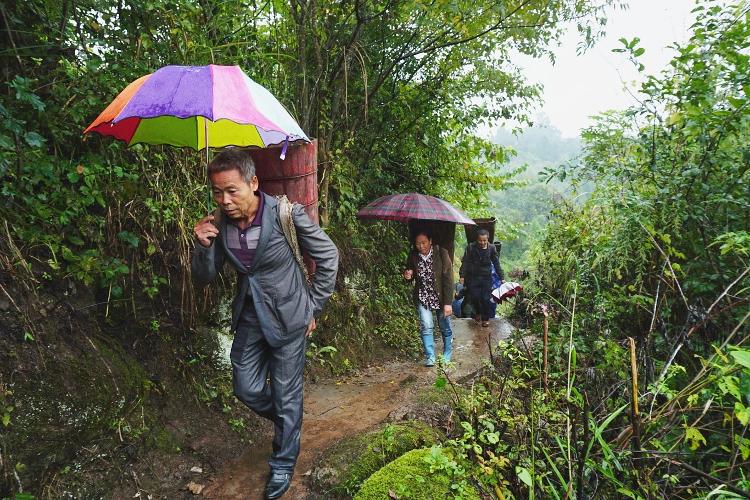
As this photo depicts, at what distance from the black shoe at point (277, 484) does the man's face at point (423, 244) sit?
11.4 feet

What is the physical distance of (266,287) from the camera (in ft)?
9.25

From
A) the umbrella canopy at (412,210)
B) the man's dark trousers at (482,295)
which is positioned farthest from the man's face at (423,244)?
the man's dark trousers at (482,295)

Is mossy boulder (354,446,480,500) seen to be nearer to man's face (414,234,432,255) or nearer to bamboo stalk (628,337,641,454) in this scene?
bamboo stalk (628,337,641,454)

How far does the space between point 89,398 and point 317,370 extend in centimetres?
266

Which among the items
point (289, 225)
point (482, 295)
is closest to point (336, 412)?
point (289, 225)

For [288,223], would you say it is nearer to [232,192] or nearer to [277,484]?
[232,192]

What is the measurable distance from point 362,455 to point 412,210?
161 inches

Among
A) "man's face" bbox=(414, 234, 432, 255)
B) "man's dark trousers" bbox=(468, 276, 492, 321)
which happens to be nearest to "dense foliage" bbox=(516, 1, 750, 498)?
"man's face" bbox=(414, 234, 432, 255)

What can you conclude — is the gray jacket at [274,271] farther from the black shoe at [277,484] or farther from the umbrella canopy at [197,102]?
the black shoe at [277,484]

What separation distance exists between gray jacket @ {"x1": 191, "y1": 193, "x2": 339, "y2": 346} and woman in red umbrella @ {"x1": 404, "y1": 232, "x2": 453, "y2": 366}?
9.86 ft

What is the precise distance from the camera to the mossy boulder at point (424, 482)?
7.68 feet

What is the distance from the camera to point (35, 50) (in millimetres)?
3227

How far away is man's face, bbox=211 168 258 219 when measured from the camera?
8.54 feet

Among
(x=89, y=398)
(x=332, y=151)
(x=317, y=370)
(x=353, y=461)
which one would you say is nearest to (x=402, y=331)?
(x=317, y=370)
